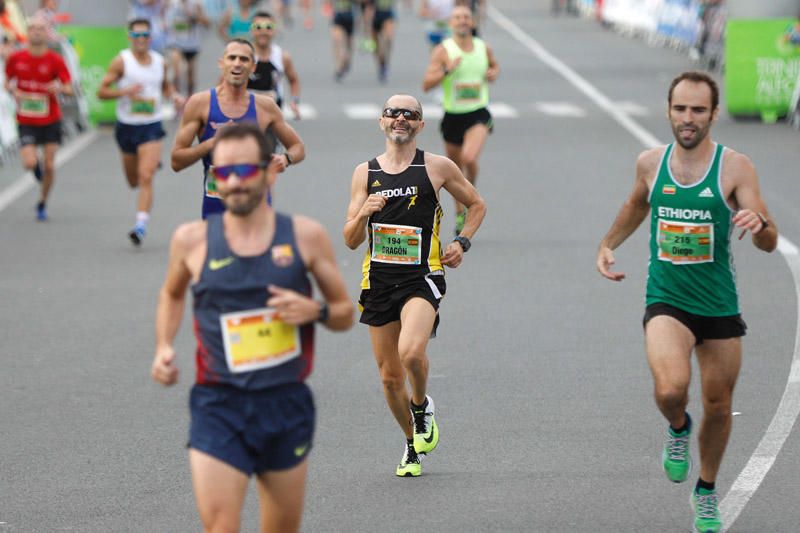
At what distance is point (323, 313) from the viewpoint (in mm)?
6012

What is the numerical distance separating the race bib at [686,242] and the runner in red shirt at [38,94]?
11.4 metres

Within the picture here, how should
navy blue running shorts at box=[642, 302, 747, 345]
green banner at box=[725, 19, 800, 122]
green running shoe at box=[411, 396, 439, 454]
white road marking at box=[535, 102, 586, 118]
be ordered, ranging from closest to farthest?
1. navy blue running shorts at box=[642, 302, 747, 345]
2. green running shoe at box=[411, 396, 439, 454]
3. green banner at box=[725, 19, 800, 122]
4. white road marking at box=[535, 102, 586, 118]

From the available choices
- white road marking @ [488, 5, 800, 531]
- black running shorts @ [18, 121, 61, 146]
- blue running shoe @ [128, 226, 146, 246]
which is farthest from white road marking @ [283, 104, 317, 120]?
white road marking @ [488, 5, 800, 531]

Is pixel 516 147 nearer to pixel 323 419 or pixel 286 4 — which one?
pixel 323 419

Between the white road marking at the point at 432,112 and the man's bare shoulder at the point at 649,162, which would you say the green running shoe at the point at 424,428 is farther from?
the white road marking at the point at 432,112

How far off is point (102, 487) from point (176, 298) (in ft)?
8.13

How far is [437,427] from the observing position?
9180 mm

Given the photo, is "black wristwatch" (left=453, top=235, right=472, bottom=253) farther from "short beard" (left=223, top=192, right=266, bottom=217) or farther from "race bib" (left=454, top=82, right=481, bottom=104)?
"race bib" (left=454, top=82, right=481, bottom=104)

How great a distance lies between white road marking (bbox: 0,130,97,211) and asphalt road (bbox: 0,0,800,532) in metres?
0.23

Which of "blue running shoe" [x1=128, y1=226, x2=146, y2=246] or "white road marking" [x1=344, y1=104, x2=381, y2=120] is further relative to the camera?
"white road marking" [x1=344, y1=104, x2=381, y2=120]

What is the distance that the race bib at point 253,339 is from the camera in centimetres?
601

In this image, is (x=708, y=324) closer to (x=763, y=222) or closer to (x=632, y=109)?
(x=763, y=222)

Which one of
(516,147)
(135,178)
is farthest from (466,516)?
(516,147)

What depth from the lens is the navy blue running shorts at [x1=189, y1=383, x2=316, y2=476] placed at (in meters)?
5.98
